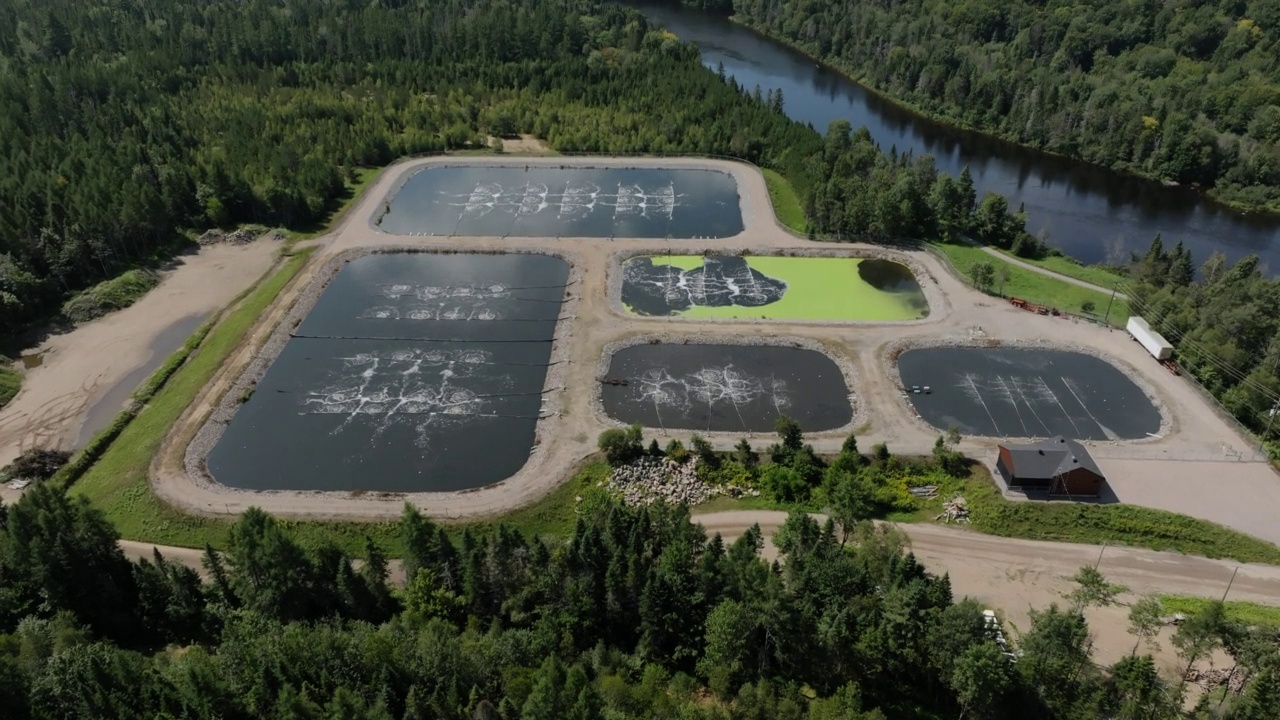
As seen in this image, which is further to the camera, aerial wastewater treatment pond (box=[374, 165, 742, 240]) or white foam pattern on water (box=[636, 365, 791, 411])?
aerial wastewater treatment pond (box=[374, 165, 742, 240])

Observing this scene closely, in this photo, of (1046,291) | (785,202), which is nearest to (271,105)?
(785,202)

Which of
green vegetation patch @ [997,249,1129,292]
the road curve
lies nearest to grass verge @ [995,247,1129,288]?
green vegetation patch @ [997,249,1129,292]

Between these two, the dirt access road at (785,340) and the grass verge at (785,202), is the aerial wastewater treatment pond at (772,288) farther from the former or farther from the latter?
the grass verge at (785,202)

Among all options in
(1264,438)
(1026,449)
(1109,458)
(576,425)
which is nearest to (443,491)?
(576,425)

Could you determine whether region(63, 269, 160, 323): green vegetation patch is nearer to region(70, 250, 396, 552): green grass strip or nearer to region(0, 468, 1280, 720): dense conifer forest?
region(70, 250, 396, 552): green grass strip

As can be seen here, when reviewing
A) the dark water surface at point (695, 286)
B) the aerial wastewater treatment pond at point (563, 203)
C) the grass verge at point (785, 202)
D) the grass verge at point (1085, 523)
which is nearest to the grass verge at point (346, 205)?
the aerial wastewater treatment pond at point (563, 203)

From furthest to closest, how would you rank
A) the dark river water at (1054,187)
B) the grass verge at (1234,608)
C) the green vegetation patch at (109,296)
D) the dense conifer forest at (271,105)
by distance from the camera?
the dark river water at (1054,187), the dense conifer forest at (271,105), the green vegetation patch at (109,296), the grass verge at (1234,608)

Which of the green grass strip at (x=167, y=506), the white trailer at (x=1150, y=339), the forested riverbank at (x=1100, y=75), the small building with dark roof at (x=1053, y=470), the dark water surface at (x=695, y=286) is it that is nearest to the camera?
the green grass strip at (x=167, y=506)
